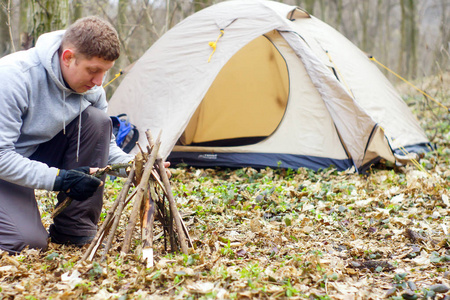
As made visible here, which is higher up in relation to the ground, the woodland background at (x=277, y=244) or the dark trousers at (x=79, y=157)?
the dark trousers at (x=79, y=157)

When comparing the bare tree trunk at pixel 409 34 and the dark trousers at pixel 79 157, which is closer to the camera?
the dark trousers at pixel 79 157

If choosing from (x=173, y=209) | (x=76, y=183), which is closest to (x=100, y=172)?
(x=76, y=183)

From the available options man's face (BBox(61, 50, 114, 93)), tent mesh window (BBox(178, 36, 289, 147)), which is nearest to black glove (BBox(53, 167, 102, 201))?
man's face (BBox(61, 50, 114, 93))

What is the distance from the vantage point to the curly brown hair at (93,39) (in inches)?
105

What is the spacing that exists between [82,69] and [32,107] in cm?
42

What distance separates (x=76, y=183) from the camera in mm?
2750

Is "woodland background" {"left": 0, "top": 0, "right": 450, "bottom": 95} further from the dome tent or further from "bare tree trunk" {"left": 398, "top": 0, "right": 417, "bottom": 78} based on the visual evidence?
the dome tent

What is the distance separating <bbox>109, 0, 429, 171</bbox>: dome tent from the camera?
5234 millimetres

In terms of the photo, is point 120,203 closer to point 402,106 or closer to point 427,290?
point 427,290

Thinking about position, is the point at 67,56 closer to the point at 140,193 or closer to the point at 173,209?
the point at 140,193

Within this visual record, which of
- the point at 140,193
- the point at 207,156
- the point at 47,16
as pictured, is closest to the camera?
the point at 140,193

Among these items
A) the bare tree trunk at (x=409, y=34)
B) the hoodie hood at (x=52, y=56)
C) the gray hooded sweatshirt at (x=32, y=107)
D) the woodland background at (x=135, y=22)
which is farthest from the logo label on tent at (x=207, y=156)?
the bare tree trunk at (x=409, y=34)

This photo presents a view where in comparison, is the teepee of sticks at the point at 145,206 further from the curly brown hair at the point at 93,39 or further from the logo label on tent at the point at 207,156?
the logo label on tent at the point at 207,156

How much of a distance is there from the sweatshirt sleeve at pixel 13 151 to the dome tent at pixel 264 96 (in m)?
2.19
